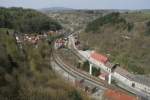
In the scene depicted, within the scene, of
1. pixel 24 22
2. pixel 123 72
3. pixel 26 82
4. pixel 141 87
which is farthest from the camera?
pixel 24 22

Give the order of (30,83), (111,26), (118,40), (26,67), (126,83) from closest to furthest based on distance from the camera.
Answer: (30,83) < (26,67) < (126,83) < (118,40) < (111,26)

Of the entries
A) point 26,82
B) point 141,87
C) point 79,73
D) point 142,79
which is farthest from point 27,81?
point 142,79

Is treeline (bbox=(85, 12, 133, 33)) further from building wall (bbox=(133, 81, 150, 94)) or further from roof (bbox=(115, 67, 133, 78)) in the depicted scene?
building wall (bbox=(133, 81, 150, 94))

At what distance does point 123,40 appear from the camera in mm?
39469

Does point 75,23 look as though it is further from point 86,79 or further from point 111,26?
point 86,79

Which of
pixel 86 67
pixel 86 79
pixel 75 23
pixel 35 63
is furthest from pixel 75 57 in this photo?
pixel 75 23

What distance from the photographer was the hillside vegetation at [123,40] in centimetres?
3099

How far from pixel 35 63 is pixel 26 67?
2026mm

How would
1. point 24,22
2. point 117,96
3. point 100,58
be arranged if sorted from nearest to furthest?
point 117,96 → point 100,58 → point 24,22

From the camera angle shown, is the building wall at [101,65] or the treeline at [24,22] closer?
the building wall at [101,65]

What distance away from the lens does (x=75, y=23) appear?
3017 inches

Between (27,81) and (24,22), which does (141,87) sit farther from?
(24,22)

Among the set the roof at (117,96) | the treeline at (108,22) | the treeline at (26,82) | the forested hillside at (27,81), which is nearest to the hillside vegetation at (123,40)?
the treeline at (108,22)

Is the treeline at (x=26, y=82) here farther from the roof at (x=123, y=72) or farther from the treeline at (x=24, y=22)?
the treeline at (x=24, y=22)
